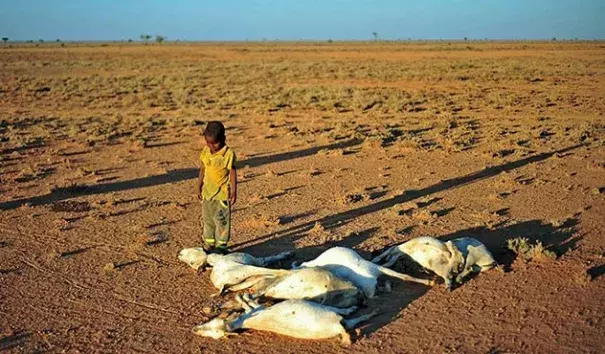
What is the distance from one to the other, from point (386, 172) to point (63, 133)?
9.37 metres

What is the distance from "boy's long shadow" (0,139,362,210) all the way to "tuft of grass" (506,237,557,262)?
611 centimetres

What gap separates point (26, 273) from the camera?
601cm

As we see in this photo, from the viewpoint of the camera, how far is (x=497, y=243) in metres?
6.79

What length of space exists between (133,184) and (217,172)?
4.46 metres

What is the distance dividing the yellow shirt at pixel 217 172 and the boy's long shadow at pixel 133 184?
391cm

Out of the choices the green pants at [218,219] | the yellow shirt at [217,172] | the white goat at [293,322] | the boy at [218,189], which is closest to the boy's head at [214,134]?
the boy at [218,189]

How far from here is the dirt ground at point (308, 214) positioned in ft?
15.6

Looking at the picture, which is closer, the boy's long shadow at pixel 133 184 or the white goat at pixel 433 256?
the white goat at pixel 433 256

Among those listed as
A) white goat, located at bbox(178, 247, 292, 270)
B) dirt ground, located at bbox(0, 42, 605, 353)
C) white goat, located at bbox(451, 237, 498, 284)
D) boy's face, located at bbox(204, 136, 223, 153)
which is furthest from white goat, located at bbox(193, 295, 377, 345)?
boy's face, located at bbox(204, 136, 223, 153)

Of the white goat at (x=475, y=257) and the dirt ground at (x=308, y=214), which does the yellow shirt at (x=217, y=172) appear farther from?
the white goat at (x=475, y=257)

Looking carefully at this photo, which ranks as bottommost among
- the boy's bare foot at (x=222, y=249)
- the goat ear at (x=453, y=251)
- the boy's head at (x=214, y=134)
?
the boy's bare foot at (x=222, y=249)

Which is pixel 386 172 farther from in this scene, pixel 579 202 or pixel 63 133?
pixel 63 133

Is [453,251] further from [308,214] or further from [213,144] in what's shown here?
[308,214]

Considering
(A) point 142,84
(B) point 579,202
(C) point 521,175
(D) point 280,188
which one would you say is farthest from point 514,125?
(A) point 142,84
